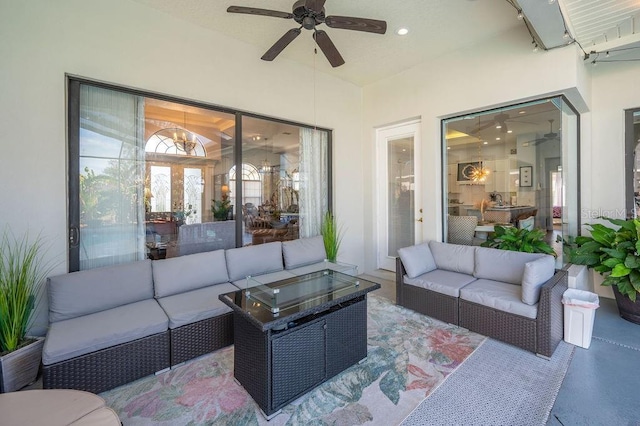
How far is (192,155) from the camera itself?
11.5ft

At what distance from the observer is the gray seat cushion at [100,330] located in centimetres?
198

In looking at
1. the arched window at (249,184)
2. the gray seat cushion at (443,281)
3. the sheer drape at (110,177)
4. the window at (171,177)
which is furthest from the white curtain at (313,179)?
the sheer drape at (110,177)

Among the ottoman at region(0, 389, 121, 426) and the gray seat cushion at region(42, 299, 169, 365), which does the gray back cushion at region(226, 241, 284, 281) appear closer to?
the gray seat cushion at region(42, 299, 169, 365)

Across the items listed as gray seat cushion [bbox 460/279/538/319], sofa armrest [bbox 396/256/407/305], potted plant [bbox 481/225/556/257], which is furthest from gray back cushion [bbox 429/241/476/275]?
sofa armrest [bbox 396/256/407/305]

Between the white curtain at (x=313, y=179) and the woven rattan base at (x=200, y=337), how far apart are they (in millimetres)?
2109

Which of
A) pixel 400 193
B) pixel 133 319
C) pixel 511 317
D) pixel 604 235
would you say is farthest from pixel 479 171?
pixel 133 319

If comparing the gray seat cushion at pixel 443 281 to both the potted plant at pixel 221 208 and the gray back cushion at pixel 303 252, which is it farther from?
the potted plant at pixel 221 208

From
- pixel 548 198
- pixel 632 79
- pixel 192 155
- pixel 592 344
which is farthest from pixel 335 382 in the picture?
pixel 632 79

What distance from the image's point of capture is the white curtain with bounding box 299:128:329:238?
4.62 meters

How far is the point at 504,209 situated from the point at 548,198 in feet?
2.04

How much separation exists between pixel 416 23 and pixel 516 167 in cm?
288

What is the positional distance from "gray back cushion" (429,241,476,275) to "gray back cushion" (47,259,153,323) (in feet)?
11.2

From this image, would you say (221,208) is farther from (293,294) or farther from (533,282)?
(533,282)

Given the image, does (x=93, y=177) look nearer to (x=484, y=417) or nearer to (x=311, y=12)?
(x=311, y=12)
